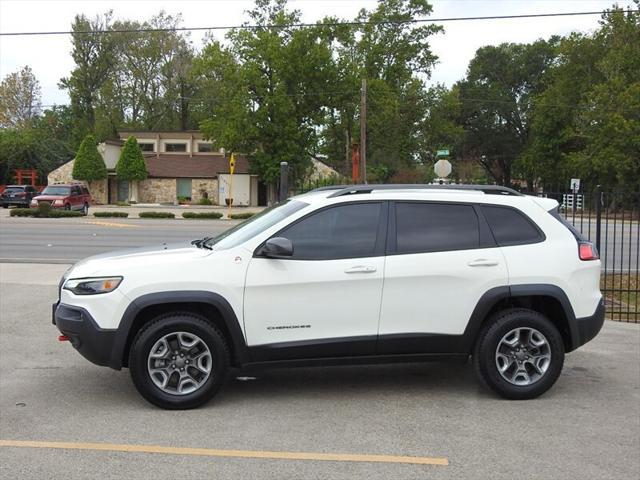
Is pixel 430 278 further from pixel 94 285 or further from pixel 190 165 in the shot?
pixel 190 165

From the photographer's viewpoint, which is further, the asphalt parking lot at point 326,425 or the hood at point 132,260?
the hood at point 132,260

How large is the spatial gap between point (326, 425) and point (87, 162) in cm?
Answer: 5459

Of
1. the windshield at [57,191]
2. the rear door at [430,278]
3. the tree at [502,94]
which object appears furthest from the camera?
the tree at [502,94]

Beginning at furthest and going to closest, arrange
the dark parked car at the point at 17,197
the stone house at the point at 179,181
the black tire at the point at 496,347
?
the stone house at the point at 179,181, the dark parked car at the point at 17,197, the black tire at the point at 496,347

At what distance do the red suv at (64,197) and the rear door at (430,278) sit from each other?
1290 inches

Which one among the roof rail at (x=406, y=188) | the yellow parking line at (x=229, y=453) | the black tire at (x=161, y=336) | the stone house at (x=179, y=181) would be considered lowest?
the yellow parking line at (x=229, y=453)

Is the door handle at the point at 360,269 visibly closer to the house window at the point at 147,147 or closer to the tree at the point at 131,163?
the tree at the point at 131,163

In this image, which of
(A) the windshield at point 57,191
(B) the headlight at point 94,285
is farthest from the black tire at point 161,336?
(A) the windshield at point 57,191

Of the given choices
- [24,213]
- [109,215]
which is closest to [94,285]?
[109,215]

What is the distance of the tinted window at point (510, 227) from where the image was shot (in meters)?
5.74

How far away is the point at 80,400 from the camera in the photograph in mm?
5590

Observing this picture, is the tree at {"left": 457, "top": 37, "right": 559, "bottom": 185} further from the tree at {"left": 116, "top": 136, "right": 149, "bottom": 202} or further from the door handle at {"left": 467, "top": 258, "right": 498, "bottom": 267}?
the door handle at {"left": 467, "top": 258, "right": 498, "bottom": 267}

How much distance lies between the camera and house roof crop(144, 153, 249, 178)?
5775 centimetres

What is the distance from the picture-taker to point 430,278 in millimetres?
5500
